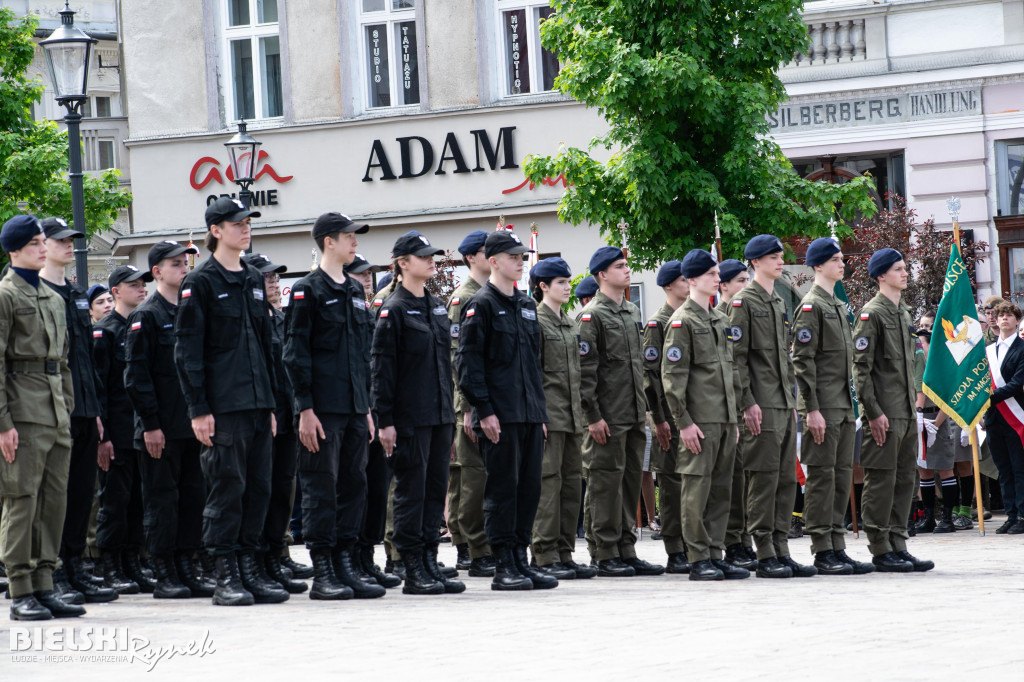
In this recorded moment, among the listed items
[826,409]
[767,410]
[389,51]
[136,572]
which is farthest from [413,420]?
[389,51]

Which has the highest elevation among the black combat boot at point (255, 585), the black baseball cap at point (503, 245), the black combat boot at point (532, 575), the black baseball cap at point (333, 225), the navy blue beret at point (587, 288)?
the black baseball cap at point (333, 225)

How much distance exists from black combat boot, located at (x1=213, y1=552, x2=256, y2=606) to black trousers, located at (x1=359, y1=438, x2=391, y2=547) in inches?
44.5

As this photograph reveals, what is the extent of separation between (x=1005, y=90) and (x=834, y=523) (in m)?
13.6

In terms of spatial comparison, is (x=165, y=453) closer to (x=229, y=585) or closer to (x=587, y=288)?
(x=229, y=585)

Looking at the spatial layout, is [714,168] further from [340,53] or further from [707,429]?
[340,53]

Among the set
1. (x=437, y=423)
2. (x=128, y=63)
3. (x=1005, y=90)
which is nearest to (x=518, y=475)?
(x=437, y=423)

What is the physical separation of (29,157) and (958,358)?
16665 mm

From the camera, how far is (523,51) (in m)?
25.5

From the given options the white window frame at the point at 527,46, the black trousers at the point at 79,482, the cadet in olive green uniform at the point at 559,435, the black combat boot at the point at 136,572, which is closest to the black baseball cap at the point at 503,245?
the cadet in olive green uniform at the point at 559,435

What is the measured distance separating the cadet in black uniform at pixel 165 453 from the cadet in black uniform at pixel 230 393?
893 millimetres

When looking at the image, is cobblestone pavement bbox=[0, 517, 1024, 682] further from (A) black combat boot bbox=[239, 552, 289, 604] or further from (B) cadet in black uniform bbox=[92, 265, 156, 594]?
(B) cadet in black uniform bbox=[92, 265, 156, 594]

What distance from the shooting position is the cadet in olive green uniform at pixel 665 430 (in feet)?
38.3

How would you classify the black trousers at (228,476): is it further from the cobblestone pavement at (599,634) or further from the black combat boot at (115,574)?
the black combat boot at (115,574)

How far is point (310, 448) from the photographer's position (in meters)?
9.60
